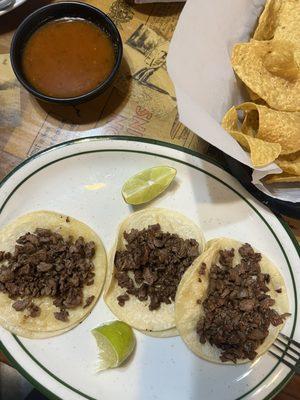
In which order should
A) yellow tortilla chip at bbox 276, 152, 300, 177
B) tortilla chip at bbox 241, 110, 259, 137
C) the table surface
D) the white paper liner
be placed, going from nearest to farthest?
the white paper liner
yellow tortilla chip at bbox 276, 152, 300, 177
tortilla chip at bbox 241, 110, 259, 137
the table surface

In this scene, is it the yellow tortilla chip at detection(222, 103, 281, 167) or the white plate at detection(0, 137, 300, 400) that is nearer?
the yellow tortilla chip at detection(222, 103, 281, 167)

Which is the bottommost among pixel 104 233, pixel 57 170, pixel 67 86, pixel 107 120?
pixel 104 233

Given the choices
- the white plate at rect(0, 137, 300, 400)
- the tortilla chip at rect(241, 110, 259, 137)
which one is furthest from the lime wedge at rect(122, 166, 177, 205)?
the tortilla chip at rect(241, 110, 259, 137)

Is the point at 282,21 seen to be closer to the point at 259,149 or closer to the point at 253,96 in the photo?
the point at 253,96

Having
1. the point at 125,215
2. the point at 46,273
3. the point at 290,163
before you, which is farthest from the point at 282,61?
the point at 46,273

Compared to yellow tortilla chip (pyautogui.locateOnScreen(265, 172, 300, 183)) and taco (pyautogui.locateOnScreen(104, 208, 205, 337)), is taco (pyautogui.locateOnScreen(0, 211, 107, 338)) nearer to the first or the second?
taco (pyautogui.locateOnScreen(104, 208, 205, 337))

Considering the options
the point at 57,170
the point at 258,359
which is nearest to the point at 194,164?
the point at 57,170

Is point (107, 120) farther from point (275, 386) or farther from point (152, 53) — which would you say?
point (275, 386)
